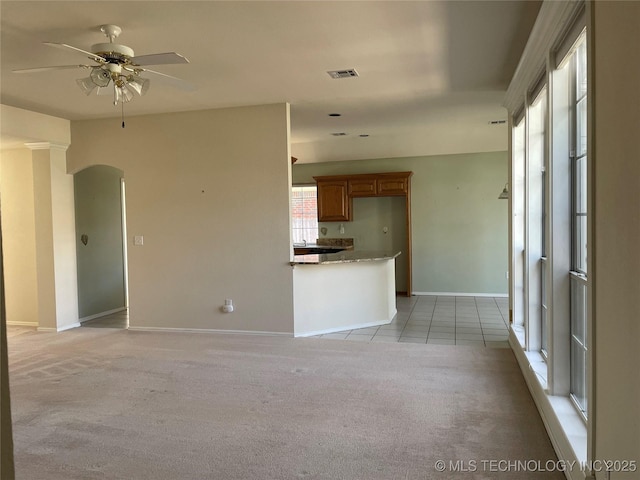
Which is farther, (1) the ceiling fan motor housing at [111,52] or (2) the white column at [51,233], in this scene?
(2) the white column at [51,233]

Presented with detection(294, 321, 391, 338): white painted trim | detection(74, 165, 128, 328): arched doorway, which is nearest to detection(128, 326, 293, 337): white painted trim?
detection(294, 321, 391, 338): white painted trim

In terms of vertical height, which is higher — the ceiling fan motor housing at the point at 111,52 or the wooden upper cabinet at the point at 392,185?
the ceiling fan motor housing at the point at 111,52

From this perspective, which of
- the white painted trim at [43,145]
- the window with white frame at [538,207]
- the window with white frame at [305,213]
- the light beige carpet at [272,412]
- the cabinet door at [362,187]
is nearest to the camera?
the light beige carpet at [272,412]

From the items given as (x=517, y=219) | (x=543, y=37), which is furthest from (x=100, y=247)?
(x=543, y=37)

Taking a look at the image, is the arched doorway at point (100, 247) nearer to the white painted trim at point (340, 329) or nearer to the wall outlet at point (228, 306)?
the wall outlet at point (228, 306)

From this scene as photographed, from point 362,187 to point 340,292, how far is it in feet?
9.75

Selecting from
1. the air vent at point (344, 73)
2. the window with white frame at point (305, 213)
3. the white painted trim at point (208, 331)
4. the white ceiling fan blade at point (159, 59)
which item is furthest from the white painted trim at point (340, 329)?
the window with white frame at point (305, 213)

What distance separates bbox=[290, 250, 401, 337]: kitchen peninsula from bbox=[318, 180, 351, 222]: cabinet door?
2.36 meters

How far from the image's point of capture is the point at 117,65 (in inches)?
119

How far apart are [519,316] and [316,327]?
2.16m

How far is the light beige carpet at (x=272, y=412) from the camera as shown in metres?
2.44

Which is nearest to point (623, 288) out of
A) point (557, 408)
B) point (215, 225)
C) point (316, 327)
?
point (557, 408)

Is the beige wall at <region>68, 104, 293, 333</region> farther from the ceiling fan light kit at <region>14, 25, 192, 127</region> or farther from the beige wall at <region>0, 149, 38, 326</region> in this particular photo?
the ceiling fan light kit at <region>14, 25, 192, 127</region>

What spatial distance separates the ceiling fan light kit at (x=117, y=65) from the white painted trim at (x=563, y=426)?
2948 millimetres
